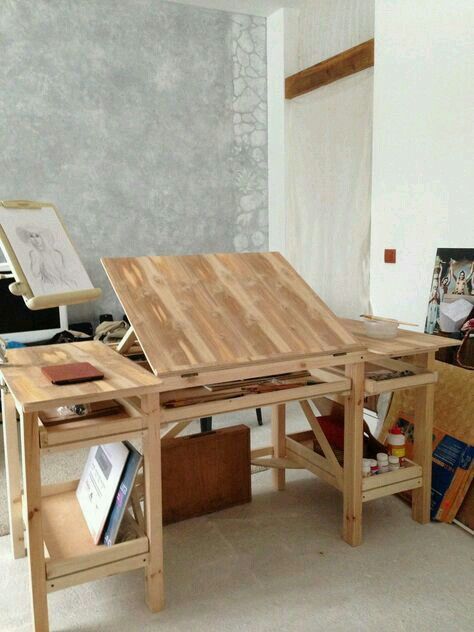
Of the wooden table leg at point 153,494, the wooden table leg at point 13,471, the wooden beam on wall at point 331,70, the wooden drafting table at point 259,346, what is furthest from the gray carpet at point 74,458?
the wooden beam on wall at point 331,70

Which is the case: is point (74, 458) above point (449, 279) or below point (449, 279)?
below

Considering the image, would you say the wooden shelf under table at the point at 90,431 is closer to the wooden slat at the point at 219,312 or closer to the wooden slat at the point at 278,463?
the wooden slat at the point at 219,312

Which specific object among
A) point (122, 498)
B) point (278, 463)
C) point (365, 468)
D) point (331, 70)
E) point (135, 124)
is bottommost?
point (278, 463)

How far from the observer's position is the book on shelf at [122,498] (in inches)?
78.3

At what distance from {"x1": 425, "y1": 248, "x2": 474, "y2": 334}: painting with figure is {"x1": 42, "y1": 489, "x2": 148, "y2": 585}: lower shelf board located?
1.87 m

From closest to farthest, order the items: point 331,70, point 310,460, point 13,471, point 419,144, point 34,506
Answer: point 34,506 < point 13,471 < point 310,460 < point 419,144 < point 331,70

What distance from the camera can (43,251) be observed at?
84.1 inches

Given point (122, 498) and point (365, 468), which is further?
point (365, 468)

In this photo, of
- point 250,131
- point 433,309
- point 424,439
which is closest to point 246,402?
point 424,439

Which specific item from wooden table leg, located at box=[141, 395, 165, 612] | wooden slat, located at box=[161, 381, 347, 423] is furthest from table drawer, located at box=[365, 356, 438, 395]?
wooden table leg, located at box=[141, 395, 165, 612]

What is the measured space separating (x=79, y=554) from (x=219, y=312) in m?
0.98

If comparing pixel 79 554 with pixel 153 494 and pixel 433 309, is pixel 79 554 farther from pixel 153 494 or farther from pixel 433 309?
pixel 433 309

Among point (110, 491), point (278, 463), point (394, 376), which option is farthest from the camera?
point (278, 463)

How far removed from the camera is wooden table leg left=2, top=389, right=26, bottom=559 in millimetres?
2361
